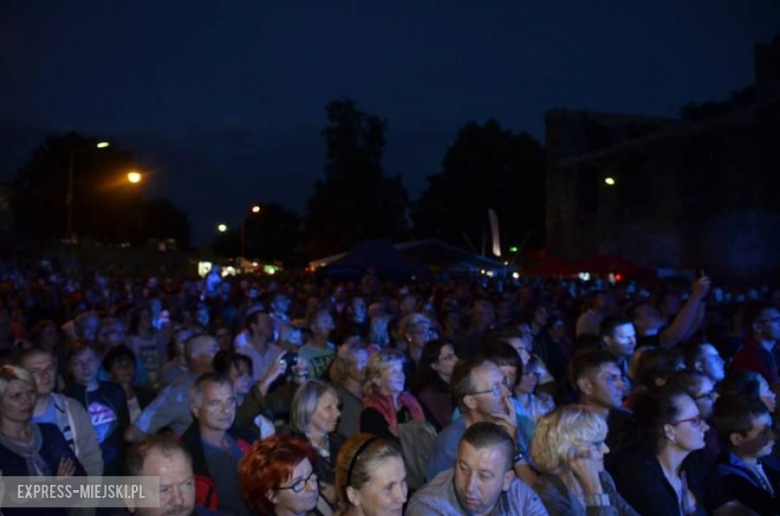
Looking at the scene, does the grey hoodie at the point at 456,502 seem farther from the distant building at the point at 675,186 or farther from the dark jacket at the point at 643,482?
the distant building at the point at 675,186

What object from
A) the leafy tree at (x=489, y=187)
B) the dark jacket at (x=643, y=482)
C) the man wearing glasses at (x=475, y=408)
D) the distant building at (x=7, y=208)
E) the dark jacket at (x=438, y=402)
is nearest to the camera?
the dark jacket at (x=643, y=482)

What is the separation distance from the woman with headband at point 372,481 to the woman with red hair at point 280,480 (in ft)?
0.44

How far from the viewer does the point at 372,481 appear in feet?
9.85

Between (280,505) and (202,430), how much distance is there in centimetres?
118

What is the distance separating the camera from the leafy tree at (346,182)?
54656 millimetres

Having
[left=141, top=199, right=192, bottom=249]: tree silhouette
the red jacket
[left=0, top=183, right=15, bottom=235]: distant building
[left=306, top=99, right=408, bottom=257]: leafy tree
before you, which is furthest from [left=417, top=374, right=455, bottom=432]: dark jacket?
[left=141, top=199, right=192, bottom=249]: tree silhouette

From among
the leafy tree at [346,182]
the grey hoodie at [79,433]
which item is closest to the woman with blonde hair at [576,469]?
the grey hoodie at [79,433]

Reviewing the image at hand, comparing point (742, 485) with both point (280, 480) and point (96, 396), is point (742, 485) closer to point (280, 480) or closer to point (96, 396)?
point (280, 480)

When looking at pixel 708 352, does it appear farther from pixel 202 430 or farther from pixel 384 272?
pixel 384 272

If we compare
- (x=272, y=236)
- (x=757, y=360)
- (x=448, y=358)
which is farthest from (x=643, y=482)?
(x=272, y=236)

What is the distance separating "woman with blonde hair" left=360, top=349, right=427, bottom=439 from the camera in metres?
4.65

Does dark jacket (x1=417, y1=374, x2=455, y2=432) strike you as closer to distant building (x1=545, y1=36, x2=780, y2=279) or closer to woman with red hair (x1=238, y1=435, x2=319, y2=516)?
woman with red hair (x1=238, y1=435, x2=319, y2=516)

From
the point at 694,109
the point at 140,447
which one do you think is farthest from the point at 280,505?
the point at 694,109

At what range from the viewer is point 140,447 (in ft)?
10.2
